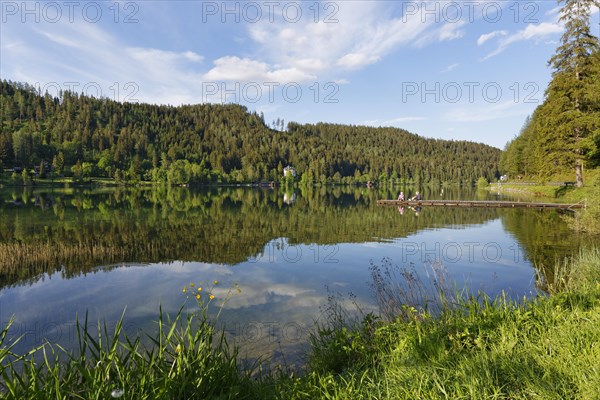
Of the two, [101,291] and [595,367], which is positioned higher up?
[595,367]

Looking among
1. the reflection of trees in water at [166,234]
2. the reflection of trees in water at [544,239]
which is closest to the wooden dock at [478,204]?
the reflection of trees in water at [166,234]

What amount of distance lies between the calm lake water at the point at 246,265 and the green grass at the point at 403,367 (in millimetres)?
3532

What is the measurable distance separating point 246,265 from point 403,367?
15.1 meters

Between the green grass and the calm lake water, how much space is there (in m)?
3.53

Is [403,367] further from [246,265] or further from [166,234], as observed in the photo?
[166,234]

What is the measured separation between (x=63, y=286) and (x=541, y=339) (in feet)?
59.3

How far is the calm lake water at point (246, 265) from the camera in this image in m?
12.2

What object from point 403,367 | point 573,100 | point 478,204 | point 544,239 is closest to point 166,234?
point 403,367

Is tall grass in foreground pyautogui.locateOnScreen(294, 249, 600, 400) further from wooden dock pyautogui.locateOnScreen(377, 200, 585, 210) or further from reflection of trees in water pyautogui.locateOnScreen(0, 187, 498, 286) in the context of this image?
wooden dock pyautogui.locateOnScreen(377, 200, 585, 210)

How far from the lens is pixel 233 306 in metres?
13.4

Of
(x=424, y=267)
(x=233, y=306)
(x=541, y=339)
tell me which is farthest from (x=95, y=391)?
(x=424, y=267)

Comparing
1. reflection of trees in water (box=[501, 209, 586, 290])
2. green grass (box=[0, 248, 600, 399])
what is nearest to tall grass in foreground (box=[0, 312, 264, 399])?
green grass (box=[0, 248, 600, 399])

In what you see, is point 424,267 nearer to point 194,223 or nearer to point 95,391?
point 95,391

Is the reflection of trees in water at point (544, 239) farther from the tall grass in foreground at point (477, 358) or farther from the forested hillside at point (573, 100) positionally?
the forested hillside at point (573, 100)
